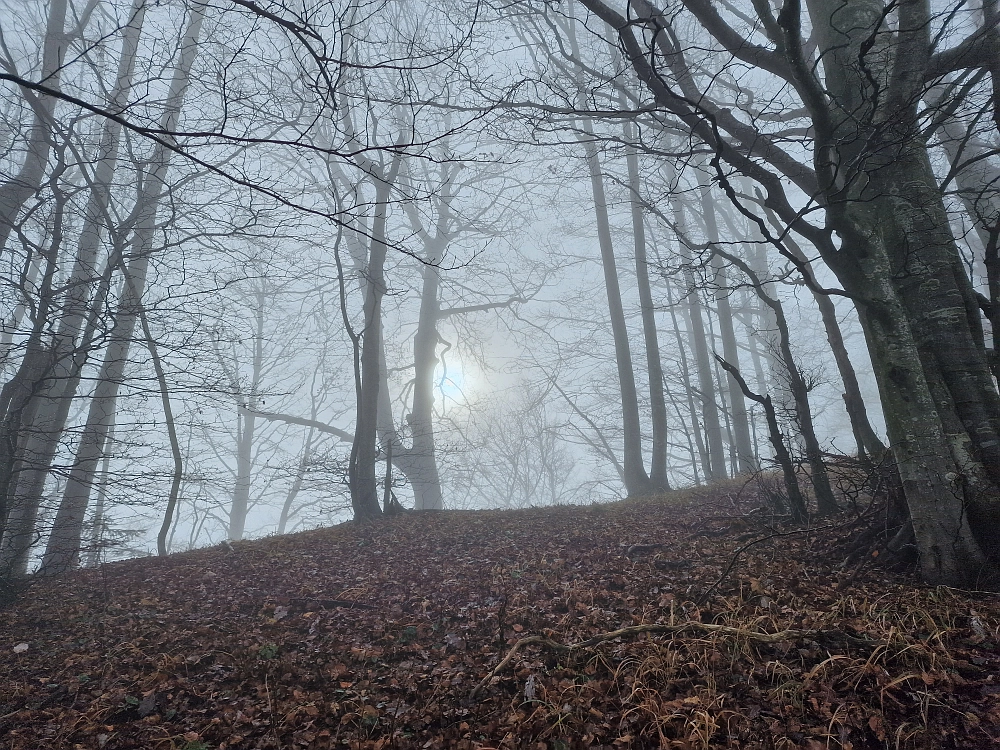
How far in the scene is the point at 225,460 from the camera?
891 inches

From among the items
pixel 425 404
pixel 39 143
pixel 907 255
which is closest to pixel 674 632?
pixel 907 255

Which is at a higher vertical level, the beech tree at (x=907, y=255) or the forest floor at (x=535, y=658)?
the beech tree at (x=907, y=255)

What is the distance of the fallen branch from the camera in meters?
2.74

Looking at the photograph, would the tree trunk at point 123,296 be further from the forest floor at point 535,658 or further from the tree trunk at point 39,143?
the forest floor at point 535,658

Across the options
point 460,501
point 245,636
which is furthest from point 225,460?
point 245,636

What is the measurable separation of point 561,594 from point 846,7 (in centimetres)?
535

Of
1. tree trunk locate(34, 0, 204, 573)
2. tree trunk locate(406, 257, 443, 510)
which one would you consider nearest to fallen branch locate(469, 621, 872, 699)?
tree trunk locate(34, 0, 204, 573)

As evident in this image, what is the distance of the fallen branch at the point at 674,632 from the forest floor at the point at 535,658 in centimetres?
1

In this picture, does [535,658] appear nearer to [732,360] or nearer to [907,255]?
[907,255]

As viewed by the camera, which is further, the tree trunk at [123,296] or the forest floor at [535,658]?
the tree trunk at [123,296]

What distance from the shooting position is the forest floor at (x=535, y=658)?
7.72 ft

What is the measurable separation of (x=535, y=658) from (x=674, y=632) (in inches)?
31.7

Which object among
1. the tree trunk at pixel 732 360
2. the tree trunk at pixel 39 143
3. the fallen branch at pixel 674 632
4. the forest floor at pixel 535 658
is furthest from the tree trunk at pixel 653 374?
the tree trunk at pixel 39 143

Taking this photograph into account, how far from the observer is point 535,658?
3.10 metres
